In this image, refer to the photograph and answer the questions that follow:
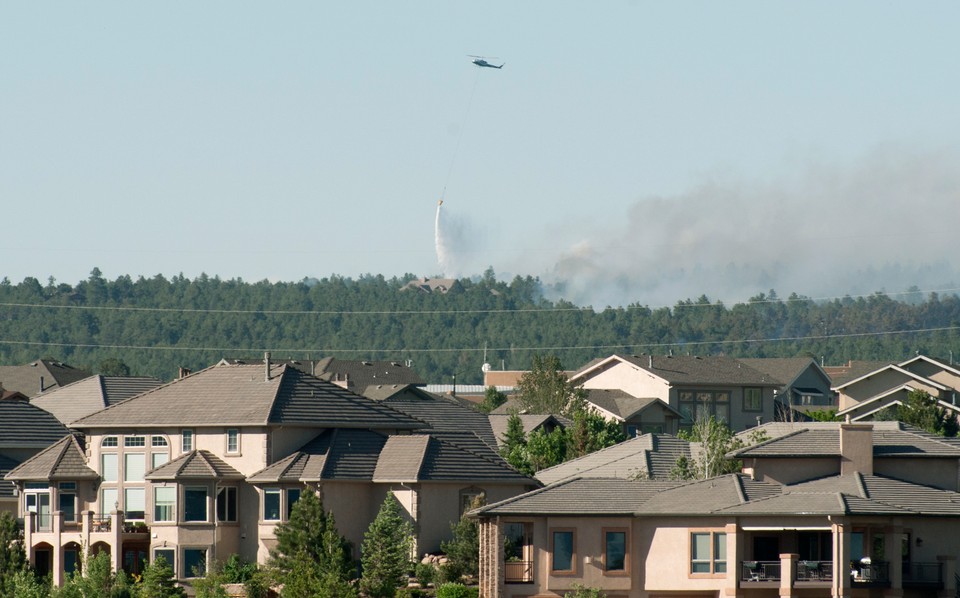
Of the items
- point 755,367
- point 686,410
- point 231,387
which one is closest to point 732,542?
point 231,387

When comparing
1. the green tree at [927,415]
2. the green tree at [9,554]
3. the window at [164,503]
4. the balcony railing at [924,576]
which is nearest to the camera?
the balcony railing at [924,576]

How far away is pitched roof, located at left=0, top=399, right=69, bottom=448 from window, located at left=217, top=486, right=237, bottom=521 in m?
13.1

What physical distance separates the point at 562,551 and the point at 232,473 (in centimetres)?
1483

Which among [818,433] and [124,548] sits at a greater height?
[818,433]

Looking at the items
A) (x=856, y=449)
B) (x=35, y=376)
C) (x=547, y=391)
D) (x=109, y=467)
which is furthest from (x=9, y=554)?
(x=35, y=376)

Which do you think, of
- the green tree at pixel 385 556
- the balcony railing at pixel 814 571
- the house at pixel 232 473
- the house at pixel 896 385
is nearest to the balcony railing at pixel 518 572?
the green tree at pixel 385 556

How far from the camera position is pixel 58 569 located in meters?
67.5

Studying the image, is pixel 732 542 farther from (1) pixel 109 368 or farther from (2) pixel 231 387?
(1) pixel 109 368

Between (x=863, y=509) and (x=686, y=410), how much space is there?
7301 cm

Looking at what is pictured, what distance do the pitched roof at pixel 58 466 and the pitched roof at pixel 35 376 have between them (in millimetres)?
48736

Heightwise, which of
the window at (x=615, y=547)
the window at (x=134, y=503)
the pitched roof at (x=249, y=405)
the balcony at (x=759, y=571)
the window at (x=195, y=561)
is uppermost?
the pitched roof at (x=249, y=405)

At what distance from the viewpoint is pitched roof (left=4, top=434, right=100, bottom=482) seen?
69.9 metres

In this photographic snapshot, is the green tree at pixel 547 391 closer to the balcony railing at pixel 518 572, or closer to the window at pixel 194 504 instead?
the window at pixel 194 504

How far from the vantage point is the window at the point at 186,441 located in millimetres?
69750
